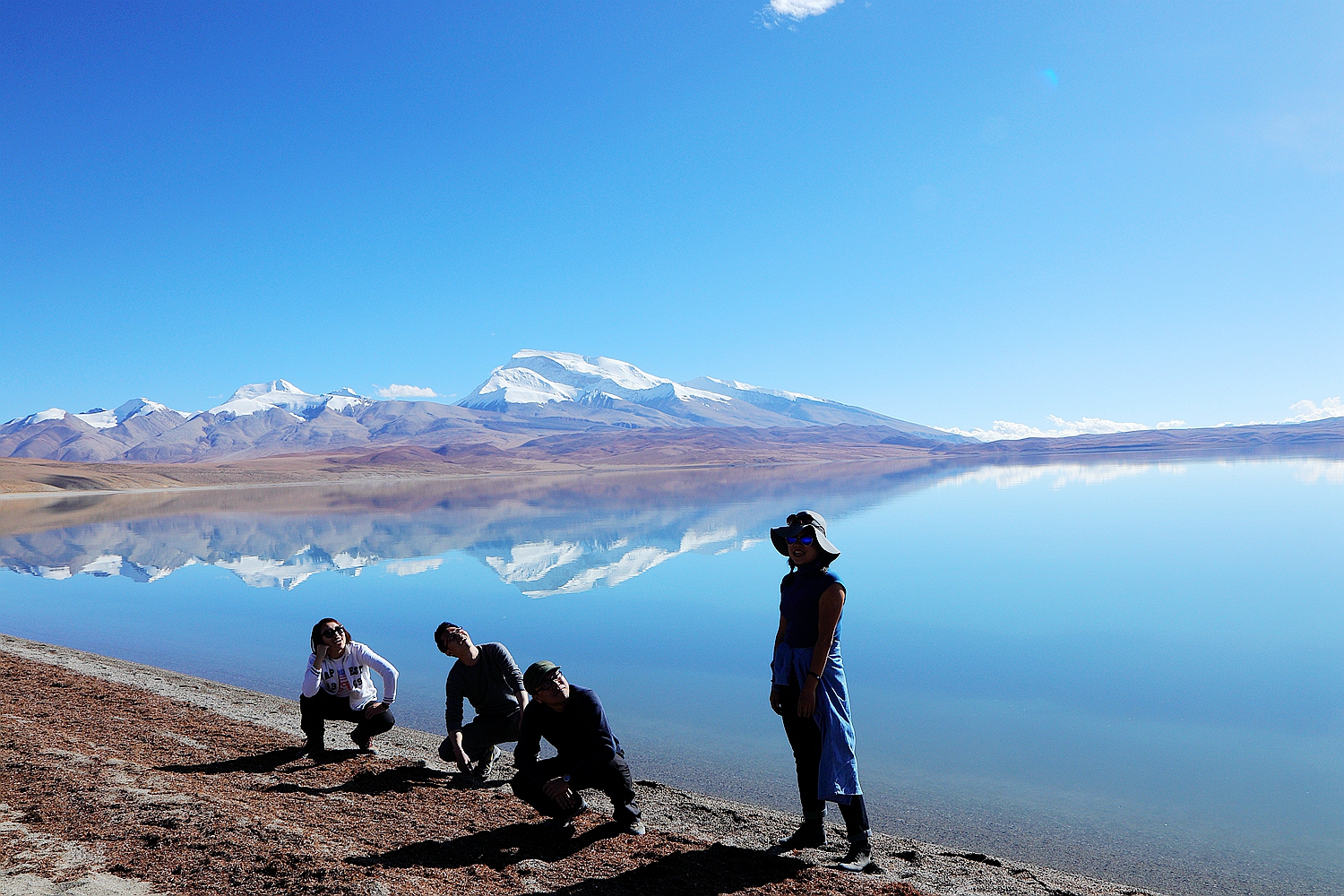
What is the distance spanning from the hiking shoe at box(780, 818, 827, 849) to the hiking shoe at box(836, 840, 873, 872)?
182 mm

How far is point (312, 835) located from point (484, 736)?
1496 millimetres

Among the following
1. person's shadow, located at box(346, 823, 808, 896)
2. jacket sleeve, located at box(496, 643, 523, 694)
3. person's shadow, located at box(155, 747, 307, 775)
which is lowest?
person's shadow, located at box(155, 747, 307, 775)

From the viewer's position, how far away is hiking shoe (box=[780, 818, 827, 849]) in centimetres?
459

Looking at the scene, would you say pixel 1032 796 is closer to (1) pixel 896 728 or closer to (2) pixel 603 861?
(1) pixel 896 728

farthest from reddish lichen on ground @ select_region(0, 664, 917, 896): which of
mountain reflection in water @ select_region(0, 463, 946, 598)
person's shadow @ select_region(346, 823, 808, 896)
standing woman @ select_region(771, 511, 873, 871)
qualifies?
mountain reflection in water @ select_region(0, 463, 946, 598)

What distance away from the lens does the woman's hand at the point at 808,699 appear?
426 cm

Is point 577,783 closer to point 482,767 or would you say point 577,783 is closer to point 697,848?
point 697,848

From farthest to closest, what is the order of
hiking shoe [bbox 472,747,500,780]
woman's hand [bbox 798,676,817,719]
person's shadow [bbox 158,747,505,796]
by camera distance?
hiking shoe [bbox 472,747,500,780] < person's shadow [bbox 158,747,505,796] < woman's hand [bbox 798,676,817,719]

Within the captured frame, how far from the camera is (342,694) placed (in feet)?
19.8

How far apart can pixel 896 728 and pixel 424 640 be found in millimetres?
7610

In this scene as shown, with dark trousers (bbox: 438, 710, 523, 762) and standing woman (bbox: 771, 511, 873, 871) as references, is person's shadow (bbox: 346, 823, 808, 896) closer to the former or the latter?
standing woman (bbox: 771, 511, 873, 871)

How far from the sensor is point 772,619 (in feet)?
43.7

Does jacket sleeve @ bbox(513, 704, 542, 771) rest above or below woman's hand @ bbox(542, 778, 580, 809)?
above

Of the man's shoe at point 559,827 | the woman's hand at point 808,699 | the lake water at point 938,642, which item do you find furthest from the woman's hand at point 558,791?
the lake water at point 938,642
